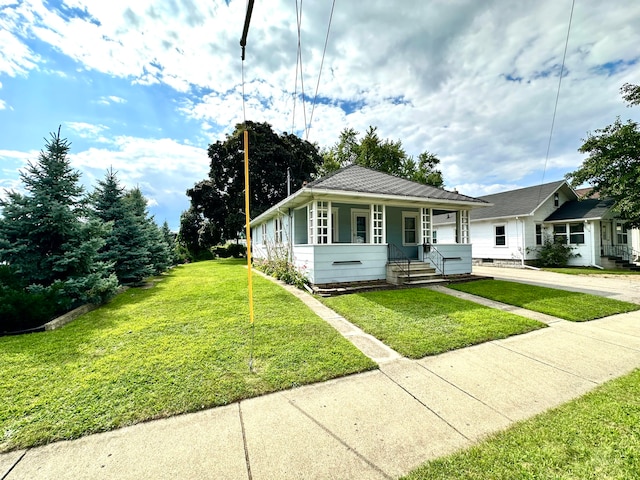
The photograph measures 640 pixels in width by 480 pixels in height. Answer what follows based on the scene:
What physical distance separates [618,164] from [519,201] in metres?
5.10

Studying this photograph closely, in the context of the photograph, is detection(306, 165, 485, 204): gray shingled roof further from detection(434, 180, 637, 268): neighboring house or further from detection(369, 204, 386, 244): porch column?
detection(434, 180, 637, 268): neighboring house

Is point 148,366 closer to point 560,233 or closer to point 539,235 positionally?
point 539,235

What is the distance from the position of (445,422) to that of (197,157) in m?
27.5

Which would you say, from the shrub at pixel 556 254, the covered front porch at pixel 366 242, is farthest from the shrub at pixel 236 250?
the shrub at pixel 556 254

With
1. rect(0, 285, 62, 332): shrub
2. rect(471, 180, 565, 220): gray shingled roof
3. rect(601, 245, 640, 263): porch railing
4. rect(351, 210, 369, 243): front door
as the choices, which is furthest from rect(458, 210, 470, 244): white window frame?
rect(0, 285, 62, 332): shrub

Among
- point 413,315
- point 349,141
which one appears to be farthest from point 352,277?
point 349,141

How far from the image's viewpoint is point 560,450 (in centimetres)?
210

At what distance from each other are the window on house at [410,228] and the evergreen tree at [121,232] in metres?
11.5

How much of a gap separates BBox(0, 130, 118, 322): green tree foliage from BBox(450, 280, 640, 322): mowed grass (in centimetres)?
1112

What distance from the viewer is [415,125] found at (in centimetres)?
1964

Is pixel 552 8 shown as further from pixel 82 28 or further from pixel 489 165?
pixel 489 165

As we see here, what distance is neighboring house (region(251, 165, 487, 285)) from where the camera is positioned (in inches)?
346

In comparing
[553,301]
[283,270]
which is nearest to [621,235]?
[553,301]

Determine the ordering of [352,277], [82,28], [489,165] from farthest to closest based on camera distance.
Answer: [489,165]
[352,277]
[82,28]
